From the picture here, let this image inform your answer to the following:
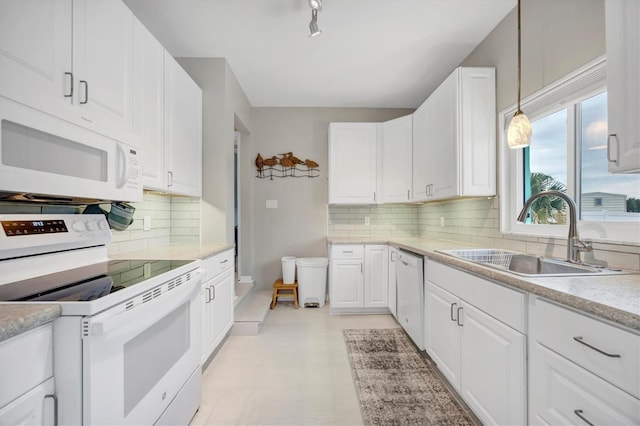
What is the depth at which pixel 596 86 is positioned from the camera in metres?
1.52

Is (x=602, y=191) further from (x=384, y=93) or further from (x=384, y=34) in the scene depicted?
(x=384, y=93)

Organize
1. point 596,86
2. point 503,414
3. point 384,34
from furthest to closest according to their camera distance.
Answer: point 384,34, point 596,86, point 503,414

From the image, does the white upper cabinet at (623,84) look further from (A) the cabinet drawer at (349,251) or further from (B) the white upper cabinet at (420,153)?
(A) the cabinet drawer at (349,251)

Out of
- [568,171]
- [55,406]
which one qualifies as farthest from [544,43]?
[55,406]

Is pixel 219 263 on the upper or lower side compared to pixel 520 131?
lower

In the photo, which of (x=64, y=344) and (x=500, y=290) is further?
(x=500, y=290)

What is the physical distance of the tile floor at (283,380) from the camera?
165 centimetres

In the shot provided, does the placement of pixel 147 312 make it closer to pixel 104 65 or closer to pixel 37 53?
pixel 37 53

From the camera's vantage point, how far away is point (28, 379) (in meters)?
0.72

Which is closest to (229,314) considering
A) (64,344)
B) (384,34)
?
(64,344)

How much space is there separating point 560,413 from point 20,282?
6.46ft

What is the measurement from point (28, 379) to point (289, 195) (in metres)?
3.28

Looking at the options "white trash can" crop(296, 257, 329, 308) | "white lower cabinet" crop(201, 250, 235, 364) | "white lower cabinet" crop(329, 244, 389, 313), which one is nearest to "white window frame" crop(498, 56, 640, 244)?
"white lower cabinet" crop(329, 244, 389, 313)

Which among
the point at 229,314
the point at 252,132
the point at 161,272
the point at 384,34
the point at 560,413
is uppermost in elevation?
the point at 384,34
